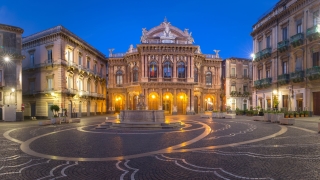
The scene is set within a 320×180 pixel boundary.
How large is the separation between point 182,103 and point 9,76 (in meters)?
29.5

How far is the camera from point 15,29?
3028 cm

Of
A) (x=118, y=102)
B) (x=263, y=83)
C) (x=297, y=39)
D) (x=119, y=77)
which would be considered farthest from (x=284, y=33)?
(x=118, y=102)

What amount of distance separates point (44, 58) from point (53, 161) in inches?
1268

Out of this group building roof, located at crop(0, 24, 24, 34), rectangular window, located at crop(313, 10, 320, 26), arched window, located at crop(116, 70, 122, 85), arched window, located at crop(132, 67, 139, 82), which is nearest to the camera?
rectangular window, located at crop(313, 10, 320, 26)

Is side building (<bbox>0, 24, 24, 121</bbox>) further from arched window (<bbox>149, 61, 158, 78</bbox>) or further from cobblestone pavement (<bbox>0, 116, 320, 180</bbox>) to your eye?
arched window (<bbox>149, 61, 158, 78</bbox>)

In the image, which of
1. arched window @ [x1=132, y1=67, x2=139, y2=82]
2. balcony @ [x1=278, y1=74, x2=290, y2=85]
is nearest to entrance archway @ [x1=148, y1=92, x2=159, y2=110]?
arched window @ [x1=132, y1=67, x2=139, y2=82]

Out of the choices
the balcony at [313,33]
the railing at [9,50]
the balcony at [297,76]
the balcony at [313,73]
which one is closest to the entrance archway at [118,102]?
the railing at [9,50]

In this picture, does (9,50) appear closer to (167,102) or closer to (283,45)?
(167,102)

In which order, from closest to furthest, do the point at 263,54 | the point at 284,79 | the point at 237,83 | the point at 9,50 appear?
the point at 9,50
the point at 284,79
the point at 263,54
the point at 237,83

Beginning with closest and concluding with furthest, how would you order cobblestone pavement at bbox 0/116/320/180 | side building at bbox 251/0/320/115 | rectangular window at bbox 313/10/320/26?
cobblestone pavement at bbox 0/116/320/180 < rectangular window at bbox 313/10/320/26 < side building at bbox 251/0/320/115

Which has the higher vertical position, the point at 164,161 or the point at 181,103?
the point at 181,103

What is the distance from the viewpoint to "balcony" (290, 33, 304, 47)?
27.9 metres

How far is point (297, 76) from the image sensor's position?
93.1ft

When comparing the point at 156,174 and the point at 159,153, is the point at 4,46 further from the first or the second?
the point at 156,174
